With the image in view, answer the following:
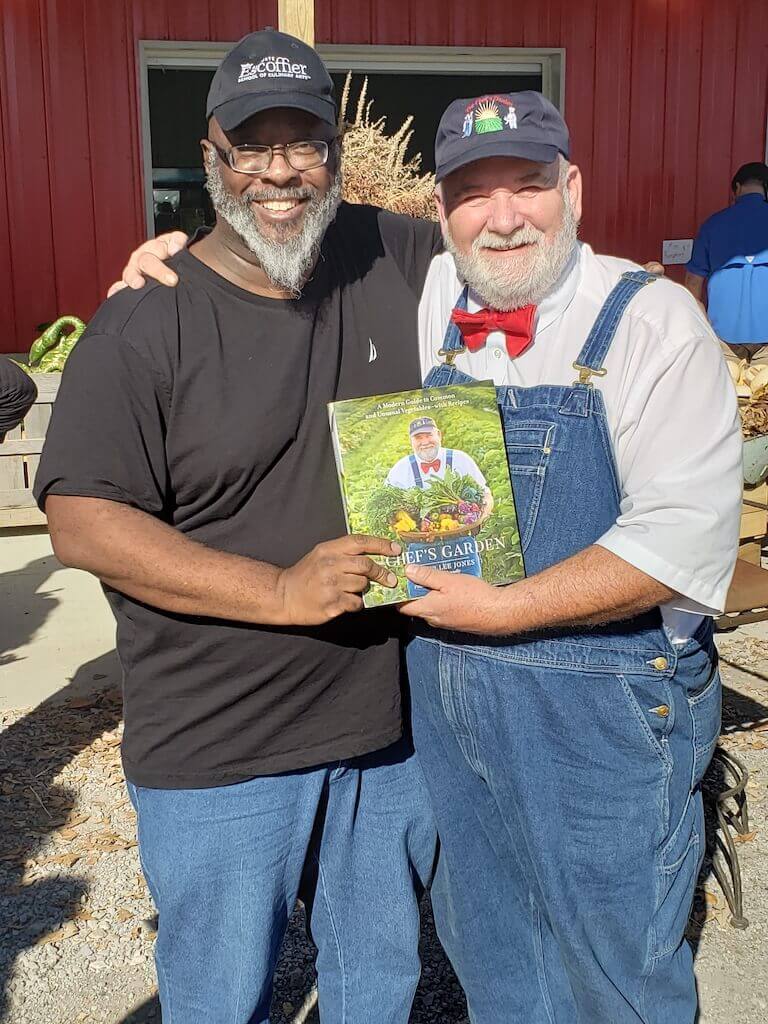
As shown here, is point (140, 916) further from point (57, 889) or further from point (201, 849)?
point (201, 849)

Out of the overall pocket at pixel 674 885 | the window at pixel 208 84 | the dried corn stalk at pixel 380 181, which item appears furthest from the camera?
the window at pixel 208 84

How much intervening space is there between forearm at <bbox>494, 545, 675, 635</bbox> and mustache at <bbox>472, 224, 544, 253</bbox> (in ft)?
2.03

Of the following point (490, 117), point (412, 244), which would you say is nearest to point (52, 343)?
point (412, 244)

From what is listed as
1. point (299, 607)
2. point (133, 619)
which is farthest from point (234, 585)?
point (133, 619)

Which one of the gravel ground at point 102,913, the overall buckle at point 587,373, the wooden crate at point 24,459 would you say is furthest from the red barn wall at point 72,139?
the overall buckle at point 587,373

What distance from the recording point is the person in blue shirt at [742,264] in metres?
7.58

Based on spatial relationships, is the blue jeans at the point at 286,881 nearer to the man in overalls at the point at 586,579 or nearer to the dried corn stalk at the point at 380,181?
the man in overalls at the point at 586,579

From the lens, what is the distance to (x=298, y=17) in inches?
154

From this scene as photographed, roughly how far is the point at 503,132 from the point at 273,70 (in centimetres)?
47

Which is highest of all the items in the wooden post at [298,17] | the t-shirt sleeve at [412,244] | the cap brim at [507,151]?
the wooden post at [298,17]

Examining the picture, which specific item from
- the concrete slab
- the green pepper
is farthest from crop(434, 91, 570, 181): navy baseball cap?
the green pepper

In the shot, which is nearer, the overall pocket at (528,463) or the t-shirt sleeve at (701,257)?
the overall pocket at (528,463)

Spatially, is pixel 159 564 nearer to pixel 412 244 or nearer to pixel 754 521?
pixel 412 244

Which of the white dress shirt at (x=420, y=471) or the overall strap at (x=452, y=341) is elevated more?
the overall strap at (x=452, y=341)
